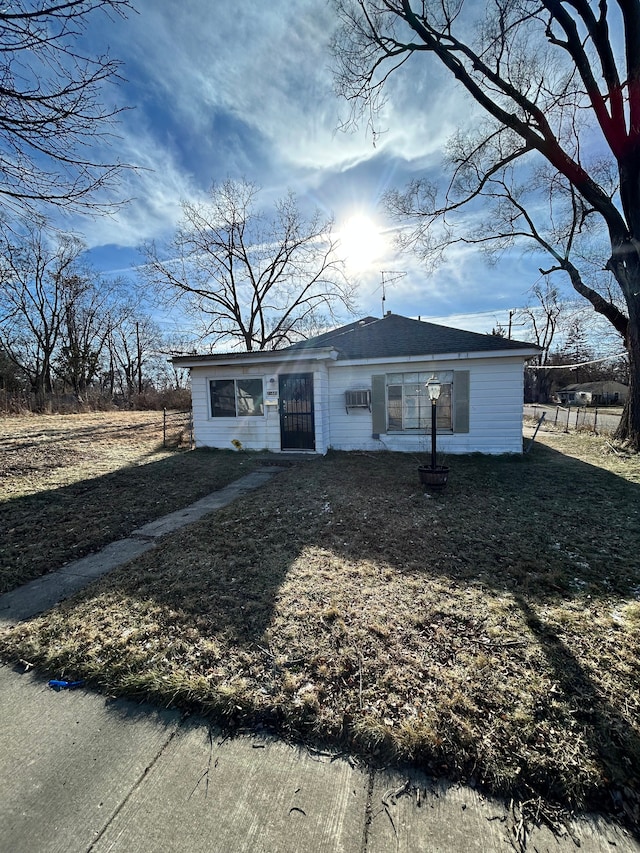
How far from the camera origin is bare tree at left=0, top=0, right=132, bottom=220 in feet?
9.60

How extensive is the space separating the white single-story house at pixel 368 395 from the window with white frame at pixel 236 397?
25 millimetres

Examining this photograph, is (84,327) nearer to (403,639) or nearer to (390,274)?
(390,274)

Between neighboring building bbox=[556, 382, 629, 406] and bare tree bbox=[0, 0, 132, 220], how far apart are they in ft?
155

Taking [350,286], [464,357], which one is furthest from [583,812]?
[350,286]

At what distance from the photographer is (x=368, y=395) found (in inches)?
344

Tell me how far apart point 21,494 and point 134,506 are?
1.84m

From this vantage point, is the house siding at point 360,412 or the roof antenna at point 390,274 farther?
the roof antenna at point 390,274

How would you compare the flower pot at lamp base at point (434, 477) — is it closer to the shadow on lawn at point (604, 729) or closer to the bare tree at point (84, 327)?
the shadow on lawn at point (604, 729)

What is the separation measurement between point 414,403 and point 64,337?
1038 inches

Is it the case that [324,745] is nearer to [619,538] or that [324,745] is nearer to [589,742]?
[589,742]

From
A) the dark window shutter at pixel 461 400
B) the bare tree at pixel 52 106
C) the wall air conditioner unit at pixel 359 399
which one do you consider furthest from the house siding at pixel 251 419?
the bare tree at pixel 52 106

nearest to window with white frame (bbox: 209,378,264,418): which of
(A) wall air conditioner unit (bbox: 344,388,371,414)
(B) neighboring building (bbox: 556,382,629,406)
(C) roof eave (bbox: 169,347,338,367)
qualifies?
(C) roof eave (bbox: 169,347,338,367)

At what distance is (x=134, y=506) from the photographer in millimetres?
5191

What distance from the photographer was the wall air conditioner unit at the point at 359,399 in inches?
344
